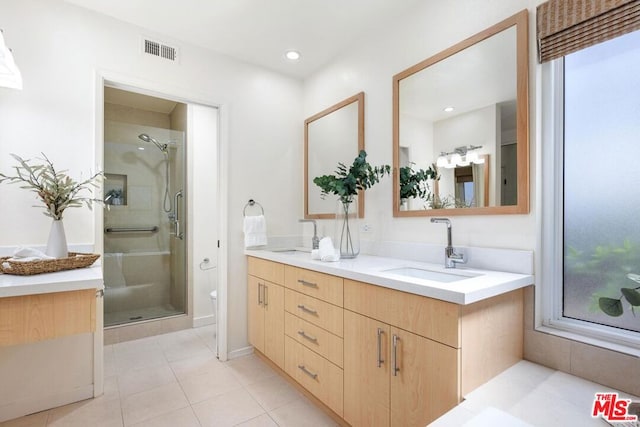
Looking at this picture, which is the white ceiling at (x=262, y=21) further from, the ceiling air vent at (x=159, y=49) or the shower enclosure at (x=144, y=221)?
the shower enclosure at (x=144, y=221)

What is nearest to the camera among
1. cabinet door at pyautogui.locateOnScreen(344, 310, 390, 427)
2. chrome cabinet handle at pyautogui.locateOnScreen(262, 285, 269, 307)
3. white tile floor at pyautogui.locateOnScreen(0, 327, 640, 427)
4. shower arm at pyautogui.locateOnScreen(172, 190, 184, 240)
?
white tile floor at pyautogui.locateOnScreen(0, 327, 640, 427)

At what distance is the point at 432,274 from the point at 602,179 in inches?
33.0

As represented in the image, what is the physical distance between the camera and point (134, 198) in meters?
3.46

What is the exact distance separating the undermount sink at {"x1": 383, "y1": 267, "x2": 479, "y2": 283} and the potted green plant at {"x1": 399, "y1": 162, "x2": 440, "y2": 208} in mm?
480

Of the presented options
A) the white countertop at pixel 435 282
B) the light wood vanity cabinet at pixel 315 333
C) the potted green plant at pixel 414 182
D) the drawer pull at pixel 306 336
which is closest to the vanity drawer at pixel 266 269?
the light wood vanity cabinet at pixel 315 333

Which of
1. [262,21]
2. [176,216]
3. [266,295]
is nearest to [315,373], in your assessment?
[266,295]

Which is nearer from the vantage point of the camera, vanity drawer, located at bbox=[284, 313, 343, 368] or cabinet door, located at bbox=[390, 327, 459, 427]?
cabinet door, located at bbox=[390, 327, 459, 427]

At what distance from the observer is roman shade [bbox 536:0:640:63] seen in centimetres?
120

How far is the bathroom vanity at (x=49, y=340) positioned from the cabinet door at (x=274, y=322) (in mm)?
1066

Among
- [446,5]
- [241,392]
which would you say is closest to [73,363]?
[241,392]

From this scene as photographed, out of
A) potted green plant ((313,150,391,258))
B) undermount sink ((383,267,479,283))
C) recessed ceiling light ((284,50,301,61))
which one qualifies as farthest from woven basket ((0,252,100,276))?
recessed ceiling light ((284,50,301,61))

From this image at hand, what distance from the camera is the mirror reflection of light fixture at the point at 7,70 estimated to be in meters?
1.54

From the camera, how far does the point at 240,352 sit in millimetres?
2631

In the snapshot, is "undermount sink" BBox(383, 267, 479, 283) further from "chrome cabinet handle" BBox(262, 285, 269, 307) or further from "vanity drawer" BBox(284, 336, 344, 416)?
"chrome cabinet handle" BBox(262, 285, 269, 307)
